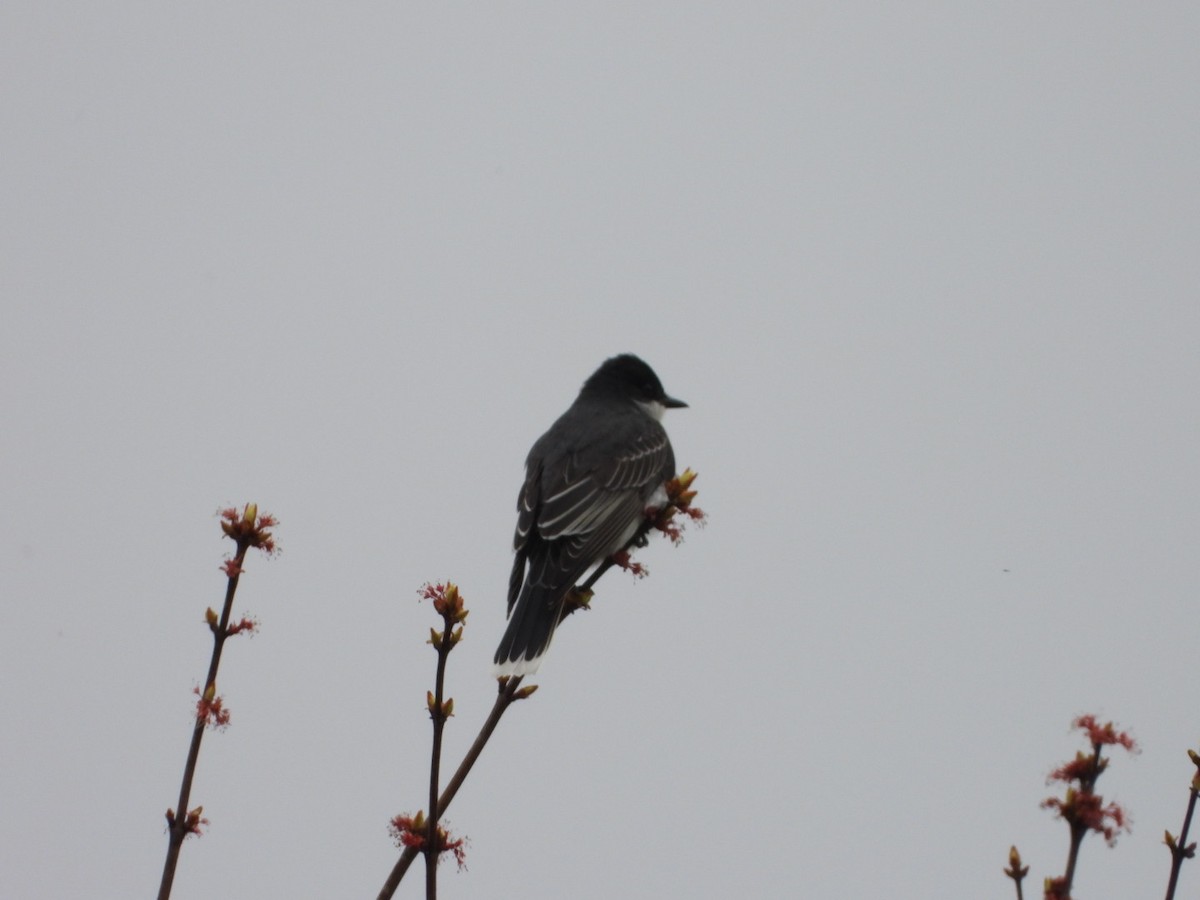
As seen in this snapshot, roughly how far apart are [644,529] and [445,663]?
10.3 feet

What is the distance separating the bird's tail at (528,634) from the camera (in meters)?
6.51

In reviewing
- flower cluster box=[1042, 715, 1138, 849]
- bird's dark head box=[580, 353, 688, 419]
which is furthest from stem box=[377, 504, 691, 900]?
bird's dark head box=[580, 353, 688, 419]

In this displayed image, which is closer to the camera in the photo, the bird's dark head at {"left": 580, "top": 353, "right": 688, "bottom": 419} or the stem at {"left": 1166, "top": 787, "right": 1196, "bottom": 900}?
the stem at {"left": 1166, "top": 787, "right": 1196, "bottom": 900}

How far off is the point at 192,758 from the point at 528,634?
3.23m

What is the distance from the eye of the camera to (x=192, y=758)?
11.6 feet

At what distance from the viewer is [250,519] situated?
13.2 feet

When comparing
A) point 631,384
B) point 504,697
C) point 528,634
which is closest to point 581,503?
point 528,634

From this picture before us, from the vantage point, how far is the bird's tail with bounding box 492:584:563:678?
6.51m

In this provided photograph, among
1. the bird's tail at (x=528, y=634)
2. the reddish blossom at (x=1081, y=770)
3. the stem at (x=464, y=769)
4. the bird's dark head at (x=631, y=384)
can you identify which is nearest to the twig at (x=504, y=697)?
the stem at (x=464, y=769)

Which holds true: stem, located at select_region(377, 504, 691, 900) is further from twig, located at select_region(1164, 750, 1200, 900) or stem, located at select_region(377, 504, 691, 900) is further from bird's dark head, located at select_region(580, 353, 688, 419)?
bird's dark head, located at select_region(580, 353, 688, 419)

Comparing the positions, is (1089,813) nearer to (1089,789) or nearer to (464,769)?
(1089,789)

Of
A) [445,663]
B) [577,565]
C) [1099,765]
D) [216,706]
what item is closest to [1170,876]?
[1099,765]

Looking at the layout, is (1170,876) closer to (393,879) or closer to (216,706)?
(393,879)

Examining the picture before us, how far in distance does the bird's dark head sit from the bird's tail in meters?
3.24
